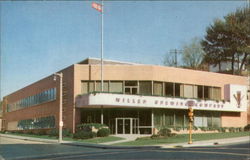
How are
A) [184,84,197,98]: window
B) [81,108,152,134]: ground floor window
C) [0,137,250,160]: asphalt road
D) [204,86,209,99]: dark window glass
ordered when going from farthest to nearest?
[204,86,209,99]: dark window glass < [184,84,197,98]: window < [81,108,152,134]: ground floor window < [0,137,250,160]: asphalt road

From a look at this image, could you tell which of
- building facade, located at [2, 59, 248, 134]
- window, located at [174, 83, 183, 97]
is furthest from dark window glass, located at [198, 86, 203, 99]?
window, located at [174, 83, 183, 97]

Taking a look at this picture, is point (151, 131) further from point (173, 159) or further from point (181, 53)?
point (181, 53)

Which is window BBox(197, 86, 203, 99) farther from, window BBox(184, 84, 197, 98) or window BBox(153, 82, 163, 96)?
window BBox(153, 82, 163, 96)

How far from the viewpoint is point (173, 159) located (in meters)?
18.1

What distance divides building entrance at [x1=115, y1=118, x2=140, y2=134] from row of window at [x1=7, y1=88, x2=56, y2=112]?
41.1 feet

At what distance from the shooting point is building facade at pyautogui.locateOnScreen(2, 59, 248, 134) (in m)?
48.5

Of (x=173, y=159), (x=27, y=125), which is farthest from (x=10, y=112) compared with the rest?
(x=173, y=159)

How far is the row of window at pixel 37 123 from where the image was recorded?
192 ft

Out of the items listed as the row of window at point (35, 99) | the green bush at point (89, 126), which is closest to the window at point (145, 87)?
the green bush at point (89, 126)

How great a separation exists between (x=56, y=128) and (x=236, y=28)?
121 feet

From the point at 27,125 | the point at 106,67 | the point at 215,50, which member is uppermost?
the point at 215,50

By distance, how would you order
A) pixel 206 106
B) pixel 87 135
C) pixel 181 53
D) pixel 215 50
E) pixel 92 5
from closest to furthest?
pixel 87 135, pixel 92 5, pixel 206 106, pixel 215 50, pixel 181 53

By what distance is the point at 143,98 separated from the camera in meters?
48.1

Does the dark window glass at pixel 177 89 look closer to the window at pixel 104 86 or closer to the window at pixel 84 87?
the window at pixel 104 86
